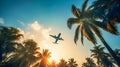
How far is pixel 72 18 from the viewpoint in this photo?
1051 inches

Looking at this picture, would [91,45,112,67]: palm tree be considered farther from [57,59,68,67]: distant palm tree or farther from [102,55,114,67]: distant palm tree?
[57,59,68,67]: distant palm tree

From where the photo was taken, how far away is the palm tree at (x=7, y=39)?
101 ft

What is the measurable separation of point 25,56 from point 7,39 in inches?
251

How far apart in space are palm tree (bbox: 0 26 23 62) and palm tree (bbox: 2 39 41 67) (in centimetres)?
209

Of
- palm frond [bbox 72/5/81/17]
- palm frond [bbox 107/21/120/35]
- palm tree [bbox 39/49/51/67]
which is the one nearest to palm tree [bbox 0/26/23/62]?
palm tree [bbox 39/49/51/67]

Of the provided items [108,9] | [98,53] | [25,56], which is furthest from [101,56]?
[108,9]

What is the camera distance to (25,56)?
35.5 meters

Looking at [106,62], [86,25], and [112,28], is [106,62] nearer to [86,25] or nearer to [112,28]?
[86,25]

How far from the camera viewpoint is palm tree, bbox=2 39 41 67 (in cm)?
3381

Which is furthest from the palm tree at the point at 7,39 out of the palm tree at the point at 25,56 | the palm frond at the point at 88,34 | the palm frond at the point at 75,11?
the palm frond at the point at 88,34

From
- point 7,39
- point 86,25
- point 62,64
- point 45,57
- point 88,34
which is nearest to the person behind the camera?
point 88,34

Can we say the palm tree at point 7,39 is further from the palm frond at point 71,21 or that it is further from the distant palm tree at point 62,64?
the distant palm tree at point 62,64

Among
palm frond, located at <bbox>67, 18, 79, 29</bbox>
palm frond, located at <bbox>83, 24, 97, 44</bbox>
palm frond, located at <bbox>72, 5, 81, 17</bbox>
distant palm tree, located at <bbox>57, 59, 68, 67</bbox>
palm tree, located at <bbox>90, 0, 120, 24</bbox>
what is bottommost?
palm tree, located at <bbox>90, 0, 120, 24</bbox>

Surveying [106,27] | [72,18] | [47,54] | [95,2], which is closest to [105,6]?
[95,2]
